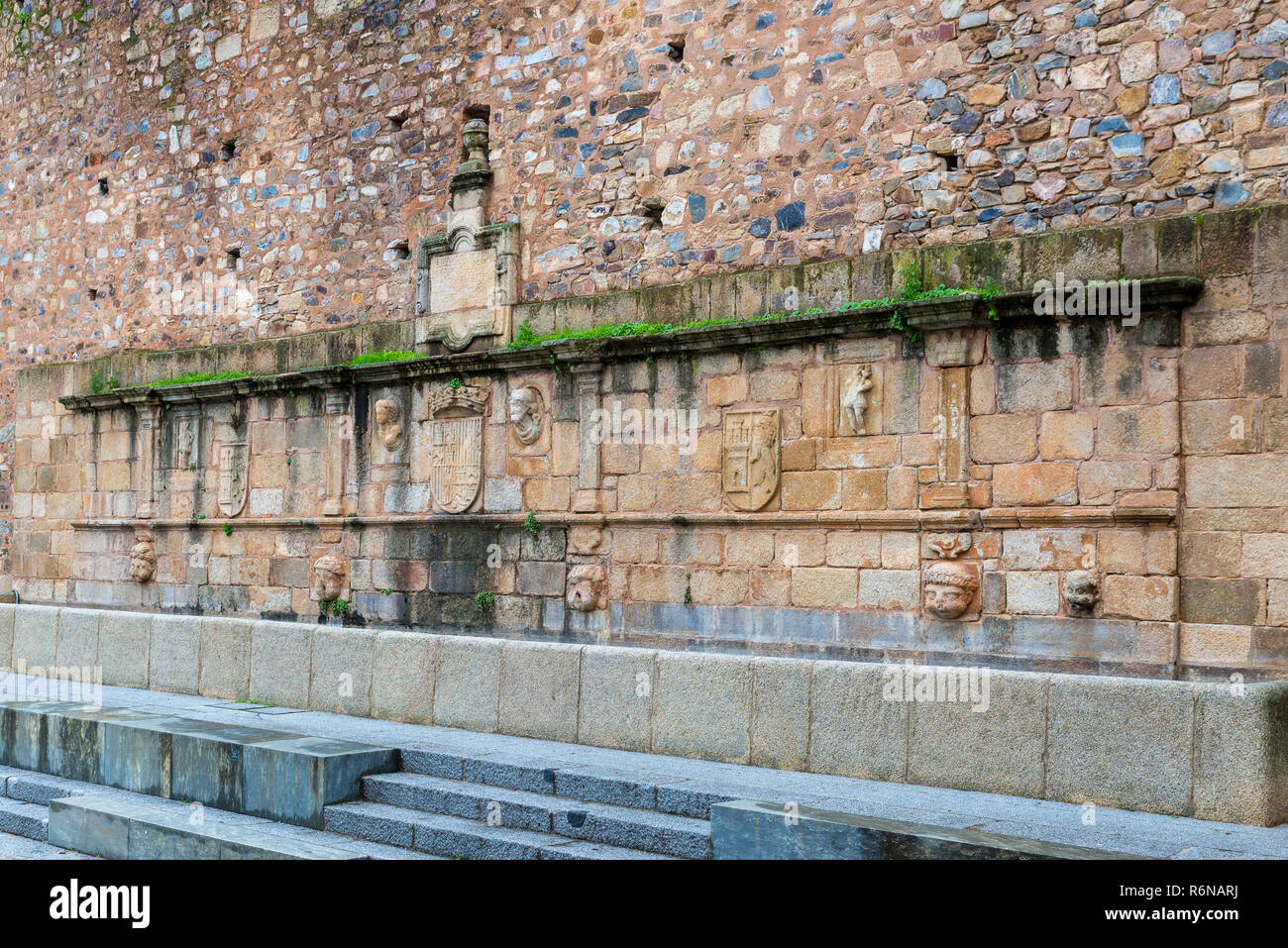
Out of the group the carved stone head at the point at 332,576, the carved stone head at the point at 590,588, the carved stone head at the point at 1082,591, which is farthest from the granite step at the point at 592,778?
the carved stone head at the point at 332,576

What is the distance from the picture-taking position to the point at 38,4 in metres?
16.0

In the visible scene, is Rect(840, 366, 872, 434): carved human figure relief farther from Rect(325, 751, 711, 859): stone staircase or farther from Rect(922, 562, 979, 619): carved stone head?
Rect(325, 751, 711, 859): stone staircase

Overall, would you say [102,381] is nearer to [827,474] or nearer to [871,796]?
[827,474]

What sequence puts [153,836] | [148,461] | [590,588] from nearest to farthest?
1. [153,836]
2. [590,588]
3. [148,461]

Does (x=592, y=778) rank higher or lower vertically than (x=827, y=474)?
lower

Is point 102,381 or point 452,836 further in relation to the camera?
point 102,381

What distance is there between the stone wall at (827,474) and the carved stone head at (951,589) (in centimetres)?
2

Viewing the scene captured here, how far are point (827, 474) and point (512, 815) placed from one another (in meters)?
4.03

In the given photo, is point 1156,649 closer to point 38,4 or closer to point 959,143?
point 959,143

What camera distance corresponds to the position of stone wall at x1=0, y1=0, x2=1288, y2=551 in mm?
8375

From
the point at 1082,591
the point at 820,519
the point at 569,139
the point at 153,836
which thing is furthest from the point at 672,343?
the point at 153,836

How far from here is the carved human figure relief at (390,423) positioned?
37.7ft

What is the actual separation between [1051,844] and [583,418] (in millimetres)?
6576

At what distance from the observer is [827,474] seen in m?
8.93
